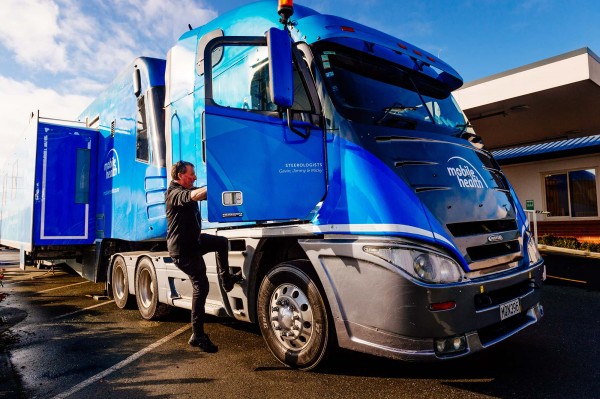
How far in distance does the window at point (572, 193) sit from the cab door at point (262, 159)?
48.6ft

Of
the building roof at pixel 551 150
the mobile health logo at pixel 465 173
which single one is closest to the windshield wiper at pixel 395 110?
the mobile health logo at pixel 465 173

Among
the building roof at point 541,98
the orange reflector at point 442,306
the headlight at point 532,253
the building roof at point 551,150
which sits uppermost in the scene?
the building roof at point 541,98

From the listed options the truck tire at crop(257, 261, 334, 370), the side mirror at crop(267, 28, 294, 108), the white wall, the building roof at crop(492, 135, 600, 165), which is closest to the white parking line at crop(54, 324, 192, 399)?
the truck tire at crop(257, 261, 334, 370)

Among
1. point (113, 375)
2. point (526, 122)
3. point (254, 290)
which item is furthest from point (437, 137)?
point (526, 122)

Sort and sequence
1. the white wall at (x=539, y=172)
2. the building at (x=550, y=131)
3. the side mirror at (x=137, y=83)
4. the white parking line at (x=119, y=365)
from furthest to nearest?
the white wall at (x=539, y=172)
the building at (x=550, y=131)
the side mirror at (x=137, y=83)
the white parking line at (x=119, y=365)

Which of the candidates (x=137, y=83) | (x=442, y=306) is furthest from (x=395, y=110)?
(x=137, y=83)

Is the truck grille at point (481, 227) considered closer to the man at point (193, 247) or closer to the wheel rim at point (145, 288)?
the man at point (193, 247)

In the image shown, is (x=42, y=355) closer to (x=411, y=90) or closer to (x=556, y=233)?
(x=411, y=90)

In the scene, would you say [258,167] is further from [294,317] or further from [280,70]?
[294,317]

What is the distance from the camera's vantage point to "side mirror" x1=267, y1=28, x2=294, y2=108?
11.0ft

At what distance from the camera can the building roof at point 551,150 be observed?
14.4 m

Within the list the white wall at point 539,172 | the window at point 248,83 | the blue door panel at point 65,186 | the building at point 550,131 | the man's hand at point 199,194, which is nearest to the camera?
the window at point 248,83

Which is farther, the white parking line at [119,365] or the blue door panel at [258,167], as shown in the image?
the blue door panel at [258,167]

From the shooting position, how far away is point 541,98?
1078 cm
